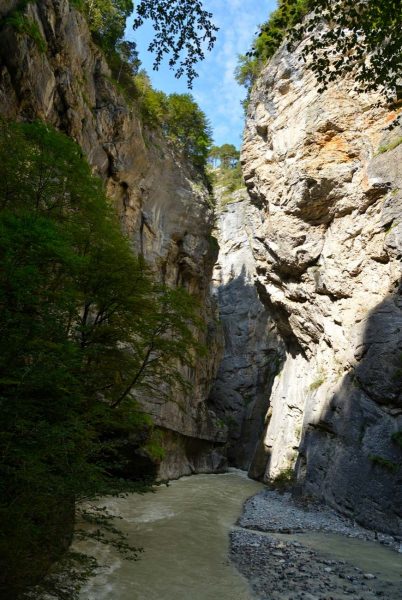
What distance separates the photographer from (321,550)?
10.5 meters

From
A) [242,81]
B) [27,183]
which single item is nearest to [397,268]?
[27,183]

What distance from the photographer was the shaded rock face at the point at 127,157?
1408cm

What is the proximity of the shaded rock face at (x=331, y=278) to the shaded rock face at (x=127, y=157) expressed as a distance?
226 inches

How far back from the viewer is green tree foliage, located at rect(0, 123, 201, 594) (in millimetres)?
4988

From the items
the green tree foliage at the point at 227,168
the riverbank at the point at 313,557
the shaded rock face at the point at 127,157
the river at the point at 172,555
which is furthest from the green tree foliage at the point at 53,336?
the green tree foliage at the point at 227,168

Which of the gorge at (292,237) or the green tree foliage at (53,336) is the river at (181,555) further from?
the green tree foliage at (53,336)

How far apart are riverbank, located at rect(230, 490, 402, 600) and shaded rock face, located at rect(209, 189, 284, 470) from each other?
21440 mm

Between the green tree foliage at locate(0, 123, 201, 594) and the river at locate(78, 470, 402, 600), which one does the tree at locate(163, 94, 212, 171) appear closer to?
the green tree foliage at locate(0, 123, 201, 594)

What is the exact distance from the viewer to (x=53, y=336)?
6207 mm

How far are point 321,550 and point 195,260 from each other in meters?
22.4

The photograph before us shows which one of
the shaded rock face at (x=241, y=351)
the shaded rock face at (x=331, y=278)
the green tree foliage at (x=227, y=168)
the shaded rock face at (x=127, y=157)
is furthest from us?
the green tree foliage at (x=227, y=168)

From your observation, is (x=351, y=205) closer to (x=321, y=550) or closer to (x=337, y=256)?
(x=337, y=256)

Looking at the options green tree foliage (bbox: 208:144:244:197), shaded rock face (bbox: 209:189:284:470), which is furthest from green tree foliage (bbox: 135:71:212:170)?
green tree foliage (bbox: 208:144:244:197)

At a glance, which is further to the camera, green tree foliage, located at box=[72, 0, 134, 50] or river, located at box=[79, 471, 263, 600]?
green tree foliage, located at box=[72, 0, 134, 50]
